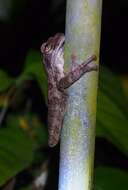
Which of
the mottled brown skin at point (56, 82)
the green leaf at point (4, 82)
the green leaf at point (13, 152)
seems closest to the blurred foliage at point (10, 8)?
the green leaf at point (4, 82)

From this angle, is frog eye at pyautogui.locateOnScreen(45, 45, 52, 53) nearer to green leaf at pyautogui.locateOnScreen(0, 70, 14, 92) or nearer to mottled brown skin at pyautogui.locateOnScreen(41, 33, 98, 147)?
mottled brown skin at pyautogui.locateOnScreen(41, 33, 98, 147)

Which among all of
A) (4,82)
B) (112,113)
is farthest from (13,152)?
(112,113)

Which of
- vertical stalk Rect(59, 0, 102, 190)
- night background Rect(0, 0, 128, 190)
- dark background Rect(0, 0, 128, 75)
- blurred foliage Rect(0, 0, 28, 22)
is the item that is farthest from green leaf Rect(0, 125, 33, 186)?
dark background Rect(0, 0, 128, 75)

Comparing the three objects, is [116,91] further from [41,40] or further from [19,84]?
[41,40]

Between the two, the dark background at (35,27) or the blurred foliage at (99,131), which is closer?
the blurred foliage at (99,131)

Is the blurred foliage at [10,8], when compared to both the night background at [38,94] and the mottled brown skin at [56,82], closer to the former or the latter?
the night background at [38,94]

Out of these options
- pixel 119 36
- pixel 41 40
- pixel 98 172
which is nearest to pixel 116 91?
pixel 98 172

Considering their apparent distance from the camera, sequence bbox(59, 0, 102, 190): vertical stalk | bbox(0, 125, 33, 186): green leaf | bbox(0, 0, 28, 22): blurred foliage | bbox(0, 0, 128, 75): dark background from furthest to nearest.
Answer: bbox(0, 0, 128, 75): dark background < bbox(0, 0, 28, 22): blurred foliage < bbox(0, 125, 33, 186): green leaf < bbox(59, 0, 102, 190): vertical stalk
